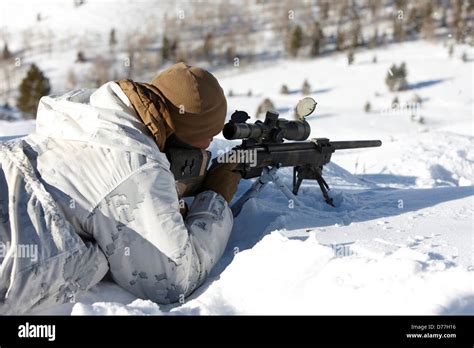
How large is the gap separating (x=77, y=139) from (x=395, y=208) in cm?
182

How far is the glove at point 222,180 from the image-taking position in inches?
115

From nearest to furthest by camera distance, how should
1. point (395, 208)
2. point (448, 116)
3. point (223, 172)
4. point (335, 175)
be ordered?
point (223, 172), point (395, 208), point (335, 175), point (448, 116)

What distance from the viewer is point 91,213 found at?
2229mm

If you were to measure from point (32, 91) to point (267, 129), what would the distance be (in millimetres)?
18563

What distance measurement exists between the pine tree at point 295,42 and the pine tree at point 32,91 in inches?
383

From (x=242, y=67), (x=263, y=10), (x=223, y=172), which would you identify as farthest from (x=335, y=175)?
(x=263, y=10)

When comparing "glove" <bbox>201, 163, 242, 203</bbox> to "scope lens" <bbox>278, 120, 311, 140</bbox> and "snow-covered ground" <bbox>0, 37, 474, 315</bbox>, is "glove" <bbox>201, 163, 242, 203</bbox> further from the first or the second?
"scope lens" <bbox>278, 120, 311, 140</bbox>

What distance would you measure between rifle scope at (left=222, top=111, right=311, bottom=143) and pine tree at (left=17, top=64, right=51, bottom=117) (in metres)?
17.6

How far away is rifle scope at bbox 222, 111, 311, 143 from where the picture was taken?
3.04 metres

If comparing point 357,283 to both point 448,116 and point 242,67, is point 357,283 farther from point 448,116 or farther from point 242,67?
point 242,67

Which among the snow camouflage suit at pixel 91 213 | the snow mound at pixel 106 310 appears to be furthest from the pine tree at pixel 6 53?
the snow mound at pixel 106 310

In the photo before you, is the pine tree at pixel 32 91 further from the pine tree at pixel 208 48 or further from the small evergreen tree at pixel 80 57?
the pine tree at pixel 208 48

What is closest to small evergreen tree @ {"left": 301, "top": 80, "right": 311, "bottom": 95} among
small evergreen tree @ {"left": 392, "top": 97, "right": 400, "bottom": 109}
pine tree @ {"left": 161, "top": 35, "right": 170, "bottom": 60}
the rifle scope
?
small evergreen tree @ {"left": 392, "top": 97, "right": 400, "bottom": 109}
